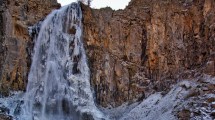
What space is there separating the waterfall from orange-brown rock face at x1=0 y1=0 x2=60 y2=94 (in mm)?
593

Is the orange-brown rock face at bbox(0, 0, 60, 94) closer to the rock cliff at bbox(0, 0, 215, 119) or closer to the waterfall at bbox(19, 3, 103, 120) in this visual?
the rock cliff at bbox(0, 0, 215, 119)

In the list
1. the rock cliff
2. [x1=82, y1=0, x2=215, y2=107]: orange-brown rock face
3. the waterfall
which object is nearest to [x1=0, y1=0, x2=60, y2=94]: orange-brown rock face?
the rock cliff

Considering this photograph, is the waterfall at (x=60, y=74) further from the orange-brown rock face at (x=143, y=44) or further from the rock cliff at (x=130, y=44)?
the orange-brown rock face at (x=143, y=44)

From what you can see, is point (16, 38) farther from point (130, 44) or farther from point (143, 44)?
point (143, 44)

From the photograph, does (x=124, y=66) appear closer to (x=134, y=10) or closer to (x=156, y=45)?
(x=156, y=45)

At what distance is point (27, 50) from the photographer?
24.8 metres

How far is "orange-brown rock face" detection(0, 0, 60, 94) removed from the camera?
77.4ft

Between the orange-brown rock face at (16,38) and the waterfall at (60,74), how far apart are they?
0.59 metres

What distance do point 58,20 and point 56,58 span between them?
2611mm

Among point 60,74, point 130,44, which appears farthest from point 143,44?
point 60,74

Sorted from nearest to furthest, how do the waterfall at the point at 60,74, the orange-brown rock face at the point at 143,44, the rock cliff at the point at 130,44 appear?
the waterfall at the point at 60,74 < the rock cliff at the point at 130,44 < the orange-brown rock face at the point at 143,44

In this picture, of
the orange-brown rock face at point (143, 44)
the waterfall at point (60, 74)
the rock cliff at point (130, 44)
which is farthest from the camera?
the orange-brown rock face at point (143, 44)

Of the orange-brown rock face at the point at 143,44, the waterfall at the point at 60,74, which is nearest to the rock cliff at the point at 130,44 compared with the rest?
the orange-brown rock face at the point at 143,44

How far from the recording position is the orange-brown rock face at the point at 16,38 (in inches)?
929
